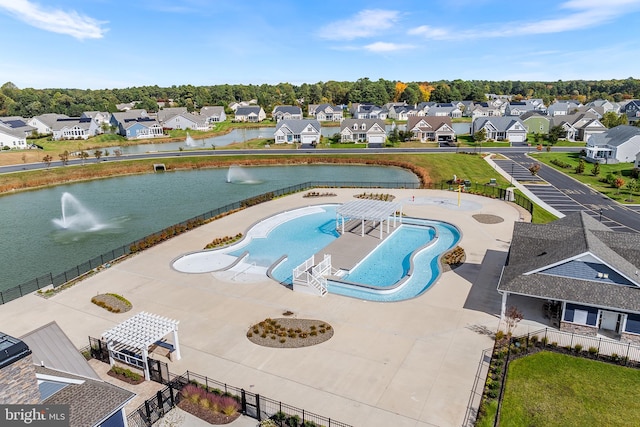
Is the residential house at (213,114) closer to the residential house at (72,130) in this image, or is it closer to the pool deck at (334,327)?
the residential house at (72,130)

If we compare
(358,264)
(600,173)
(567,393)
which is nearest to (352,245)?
(358,264)

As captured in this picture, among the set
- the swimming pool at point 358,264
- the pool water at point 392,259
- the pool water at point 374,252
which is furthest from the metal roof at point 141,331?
the pool water at point 392,259

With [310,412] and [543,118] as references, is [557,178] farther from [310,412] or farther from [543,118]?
[310,412]

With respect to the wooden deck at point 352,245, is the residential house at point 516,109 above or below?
above

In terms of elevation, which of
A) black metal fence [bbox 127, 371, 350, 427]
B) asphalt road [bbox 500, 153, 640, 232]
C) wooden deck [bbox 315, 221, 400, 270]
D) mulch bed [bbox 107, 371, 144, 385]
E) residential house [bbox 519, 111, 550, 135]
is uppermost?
residential house [bbox 519, 111, 550, 135]

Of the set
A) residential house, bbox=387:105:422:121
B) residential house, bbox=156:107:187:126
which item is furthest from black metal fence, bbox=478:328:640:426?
residential house, bbox=387:105:422:121

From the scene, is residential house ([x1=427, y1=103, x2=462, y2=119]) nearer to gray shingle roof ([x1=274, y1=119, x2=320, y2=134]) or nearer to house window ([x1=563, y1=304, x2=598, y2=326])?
gray shingle roof ([x1=274, y1=119, x2=320, y2=134])

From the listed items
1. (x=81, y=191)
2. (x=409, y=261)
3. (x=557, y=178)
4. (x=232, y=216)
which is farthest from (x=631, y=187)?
(x=81, y=191)

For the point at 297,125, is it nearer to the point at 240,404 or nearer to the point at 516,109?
the point at 240,404
